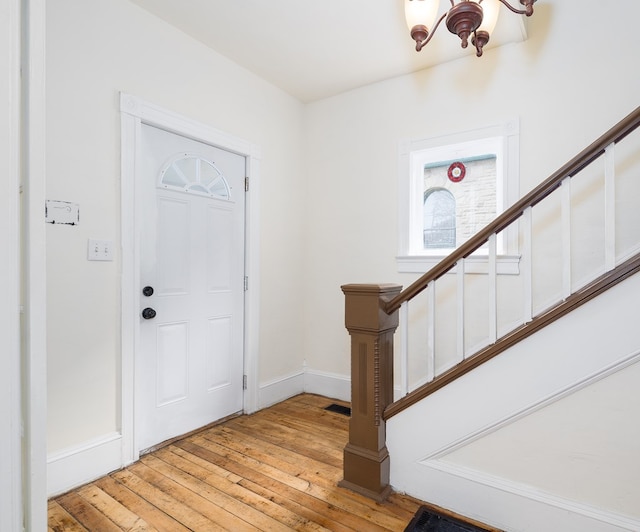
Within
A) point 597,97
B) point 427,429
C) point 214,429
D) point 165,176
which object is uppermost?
point 597,97

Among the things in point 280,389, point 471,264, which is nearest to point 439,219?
point 471,264

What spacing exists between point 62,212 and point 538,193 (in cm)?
231

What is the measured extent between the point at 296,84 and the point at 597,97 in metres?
2.18

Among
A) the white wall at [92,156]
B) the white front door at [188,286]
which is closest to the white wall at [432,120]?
the white front door at [188,286]

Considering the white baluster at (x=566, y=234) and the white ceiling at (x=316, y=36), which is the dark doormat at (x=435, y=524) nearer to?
the white baluster at (x=566, y=234)

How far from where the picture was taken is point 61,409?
1.93 metres

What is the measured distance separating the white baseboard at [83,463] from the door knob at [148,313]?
26.7 inches

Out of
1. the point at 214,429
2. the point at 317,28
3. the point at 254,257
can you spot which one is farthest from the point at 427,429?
the point at 317,28

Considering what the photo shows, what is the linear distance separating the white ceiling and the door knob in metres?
1.84

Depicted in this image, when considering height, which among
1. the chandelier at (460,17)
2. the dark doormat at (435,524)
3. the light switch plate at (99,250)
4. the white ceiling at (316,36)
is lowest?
the dark doormat at (435,524)

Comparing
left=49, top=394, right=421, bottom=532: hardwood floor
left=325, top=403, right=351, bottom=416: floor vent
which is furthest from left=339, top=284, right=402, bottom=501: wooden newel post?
left=325, top=403, right=351, bottom=416: floor vent

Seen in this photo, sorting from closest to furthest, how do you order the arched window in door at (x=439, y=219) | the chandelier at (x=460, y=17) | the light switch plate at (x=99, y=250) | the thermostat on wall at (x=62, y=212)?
the chandelier at (x=460, y=17) < the thermostat on wall at (x=62, y=212) < the light switch plate at (x=99, y=250) < the arched window in door at (x=439, y=219)

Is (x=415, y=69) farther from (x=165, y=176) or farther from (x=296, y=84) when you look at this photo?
(x=165, y=176)

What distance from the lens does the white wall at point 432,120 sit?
2.28m
